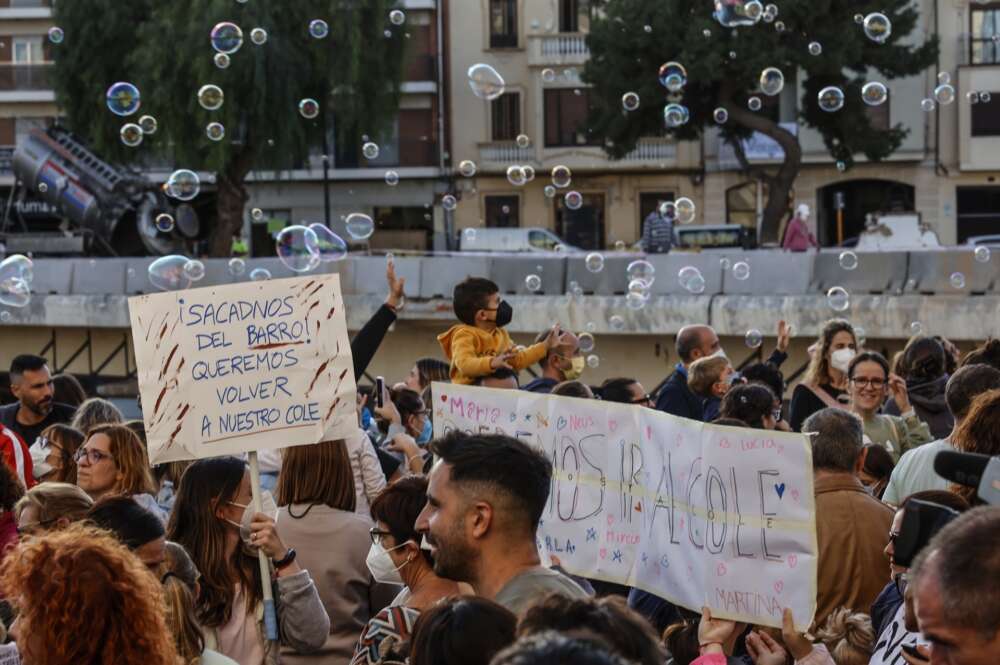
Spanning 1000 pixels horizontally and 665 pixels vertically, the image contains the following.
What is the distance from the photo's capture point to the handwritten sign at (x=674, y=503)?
439 centimetres

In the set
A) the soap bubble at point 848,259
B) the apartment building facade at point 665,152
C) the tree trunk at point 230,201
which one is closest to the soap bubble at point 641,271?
the soap bubble at point 848,259

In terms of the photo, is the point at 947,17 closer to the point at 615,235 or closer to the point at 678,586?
the point at 615,235

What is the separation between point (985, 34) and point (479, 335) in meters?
34.5

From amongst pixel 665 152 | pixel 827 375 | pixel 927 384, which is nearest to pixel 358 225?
pixel 827 375

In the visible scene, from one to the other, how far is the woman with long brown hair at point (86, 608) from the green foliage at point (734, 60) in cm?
2973

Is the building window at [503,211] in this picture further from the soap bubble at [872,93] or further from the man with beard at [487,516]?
the man with beard at [487,516]

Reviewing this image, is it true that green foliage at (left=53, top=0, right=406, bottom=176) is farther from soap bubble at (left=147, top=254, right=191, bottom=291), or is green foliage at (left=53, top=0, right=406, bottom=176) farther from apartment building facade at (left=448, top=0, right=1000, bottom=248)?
soap bubble at (left=147, top=254, right=191, bottom=291)

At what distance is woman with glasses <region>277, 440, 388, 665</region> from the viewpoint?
16.2 ft

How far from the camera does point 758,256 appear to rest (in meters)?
18.6

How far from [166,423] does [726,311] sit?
13847 mm

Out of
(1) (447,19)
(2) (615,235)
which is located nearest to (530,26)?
(1) (447,19)

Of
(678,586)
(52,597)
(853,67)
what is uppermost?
(853,67)

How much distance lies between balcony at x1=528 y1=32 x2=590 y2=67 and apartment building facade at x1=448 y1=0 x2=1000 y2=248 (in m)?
0.04

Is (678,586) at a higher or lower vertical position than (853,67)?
lower
